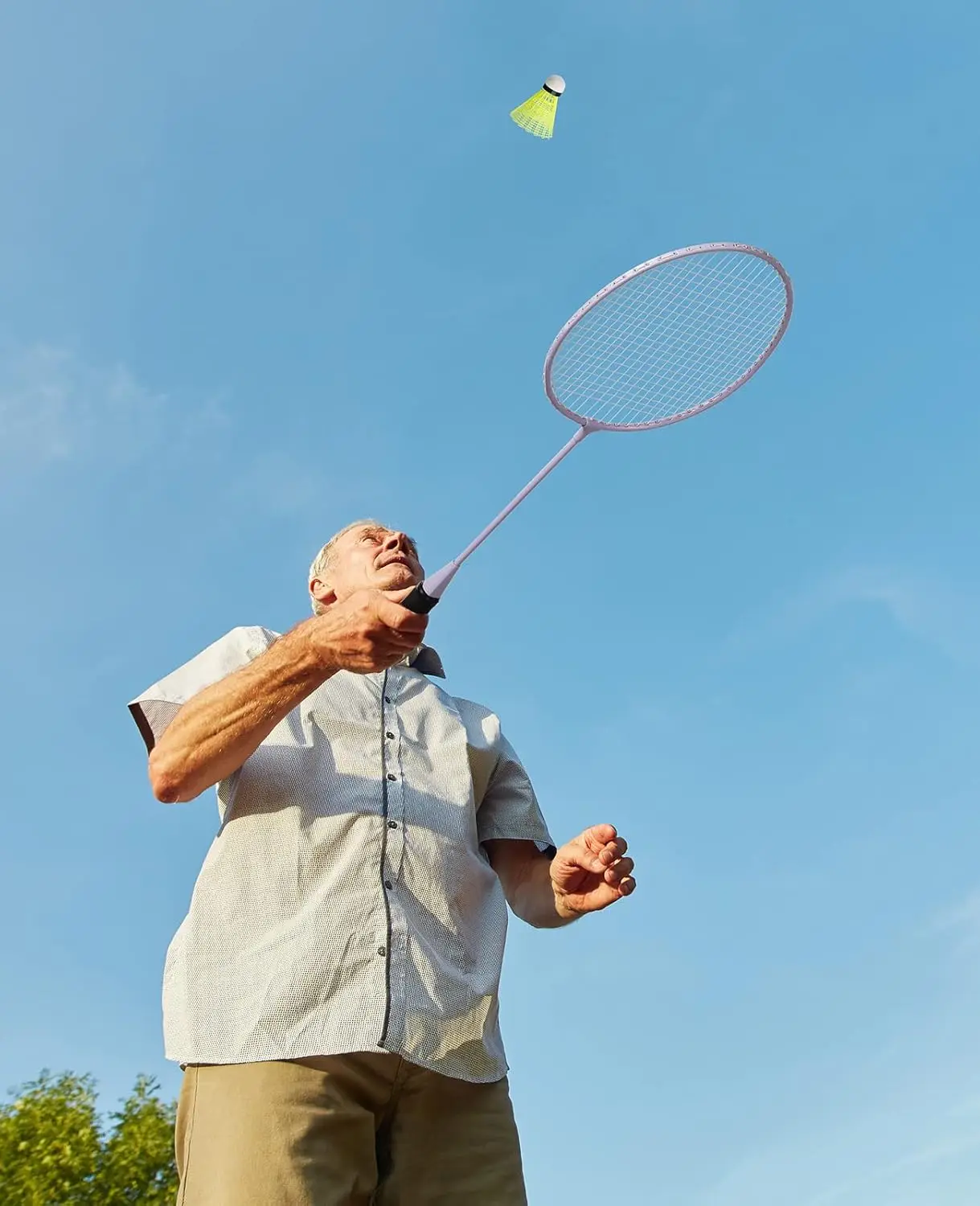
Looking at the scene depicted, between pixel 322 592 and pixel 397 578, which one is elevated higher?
pixel 322 592

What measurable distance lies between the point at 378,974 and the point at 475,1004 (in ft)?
1.05

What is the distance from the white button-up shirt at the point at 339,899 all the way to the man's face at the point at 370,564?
29 cm

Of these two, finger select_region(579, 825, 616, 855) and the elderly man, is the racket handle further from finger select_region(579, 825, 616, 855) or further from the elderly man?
finger select_region(579, 825, 616, 855)

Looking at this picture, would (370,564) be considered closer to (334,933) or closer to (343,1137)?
(334,933)

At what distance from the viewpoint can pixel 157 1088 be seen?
12539mm

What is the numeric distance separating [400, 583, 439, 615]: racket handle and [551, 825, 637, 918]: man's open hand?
90 cm

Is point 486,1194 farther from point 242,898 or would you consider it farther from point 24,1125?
point 24,1125

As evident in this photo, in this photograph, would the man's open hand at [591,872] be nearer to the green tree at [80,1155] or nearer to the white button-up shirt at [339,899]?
the white button-up shirt at [339,899]

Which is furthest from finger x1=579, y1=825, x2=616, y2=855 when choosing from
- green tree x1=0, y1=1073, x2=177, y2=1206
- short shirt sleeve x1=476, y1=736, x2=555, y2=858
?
green tree x1=0, y1=1073, x2=177, y2=1206

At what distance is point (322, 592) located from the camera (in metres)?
3.85

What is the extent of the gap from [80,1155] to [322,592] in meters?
10.2

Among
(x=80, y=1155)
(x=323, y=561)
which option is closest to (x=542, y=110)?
(x=323, y=561)

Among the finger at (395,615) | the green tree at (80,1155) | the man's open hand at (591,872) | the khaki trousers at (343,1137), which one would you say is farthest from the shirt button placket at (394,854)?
the green tree at (80,1155)

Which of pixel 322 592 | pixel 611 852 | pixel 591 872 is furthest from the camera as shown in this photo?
pixel 322 592
